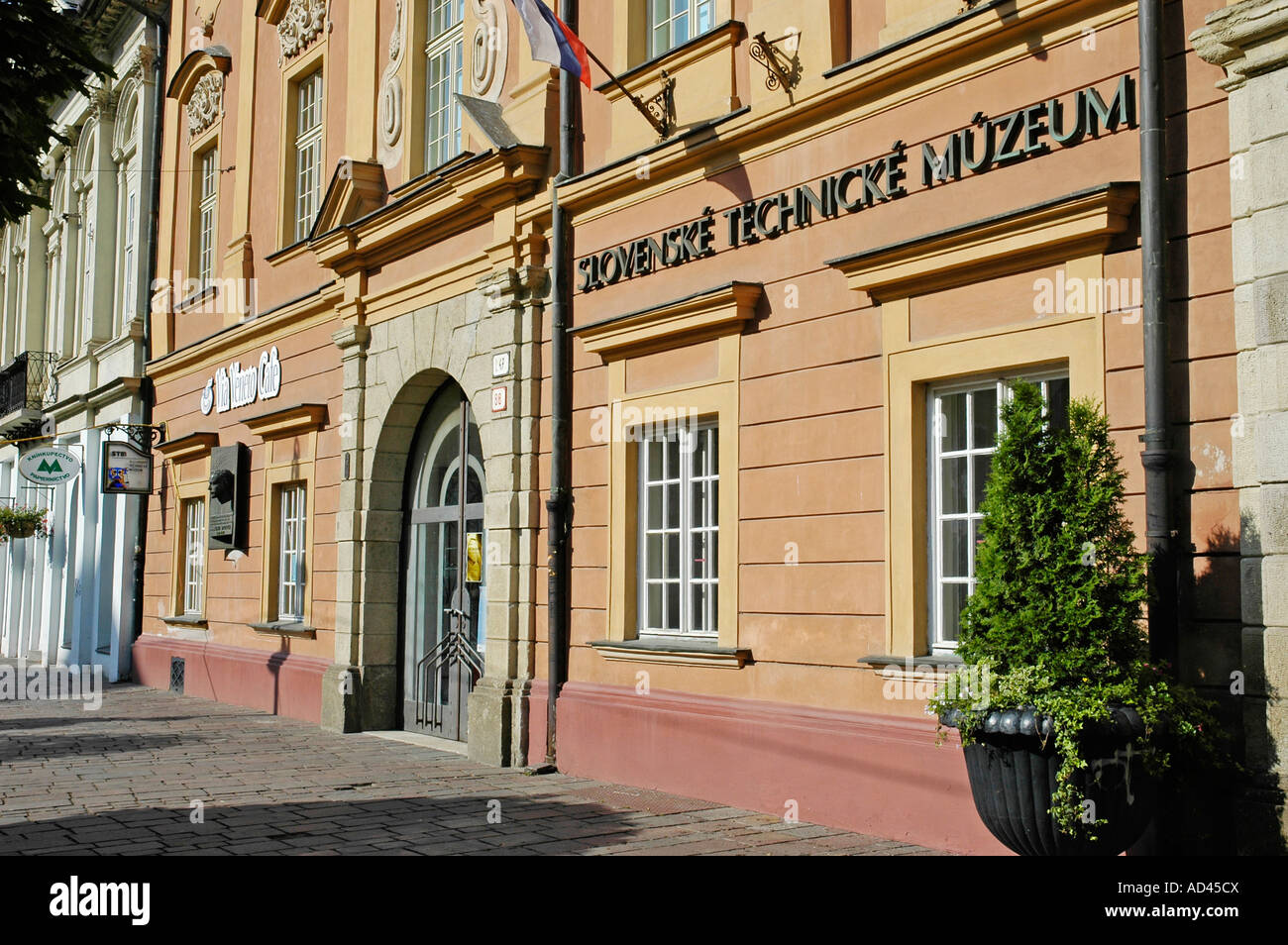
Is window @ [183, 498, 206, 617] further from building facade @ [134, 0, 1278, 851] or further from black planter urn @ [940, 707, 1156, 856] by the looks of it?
black planter urn @ [940, 707, 1156, 856]

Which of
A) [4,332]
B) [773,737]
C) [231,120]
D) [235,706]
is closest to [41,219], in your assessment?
[4,332]

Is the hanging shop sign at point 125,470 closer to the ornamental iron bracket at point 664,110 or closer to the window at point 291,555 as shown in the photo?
the window at point 291,555

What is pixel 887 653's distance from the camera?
26.7ft

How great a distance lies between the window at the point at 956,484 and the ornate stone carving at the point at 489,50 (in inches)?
249

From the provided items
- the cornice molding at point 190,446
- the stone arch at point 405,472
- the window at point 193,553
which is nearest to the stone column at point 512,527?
the stone arch at point 405,472

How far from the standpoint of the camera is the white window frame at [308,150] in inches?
648

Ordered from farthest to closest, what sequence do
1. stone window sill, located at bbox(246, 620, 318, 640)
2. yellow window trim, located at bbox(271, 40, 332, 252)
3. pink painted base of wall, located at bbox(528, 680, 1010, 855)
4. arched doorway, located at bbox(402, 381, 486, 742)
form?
1. yellow window trim, located at bbox(271, 40, 332, 252)
2. stone window sill, located at bbox(246, 620, 318, 640)
3. arched doorway, located at bbox(402, 381, 486, 742)
4. pink painted base of wall, located at bbox(528, 680, 1010, 855)

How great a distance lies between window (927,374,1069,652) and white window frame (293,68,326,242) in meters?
10.4

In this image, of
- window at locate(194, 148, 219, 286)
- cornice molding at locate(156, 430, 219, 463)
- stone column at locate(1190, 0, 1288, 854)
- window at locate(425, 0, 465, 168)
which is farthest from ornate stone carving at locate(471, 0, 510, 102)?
window at locate(194, 148, 219, 286)

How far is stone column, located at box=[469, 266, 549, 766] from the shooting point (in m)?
11.5

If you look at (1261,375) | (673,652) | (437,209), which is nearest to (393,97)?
(437,209)

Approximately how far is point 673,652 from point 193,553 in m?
11.8

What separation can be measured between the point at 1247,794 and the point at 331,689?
10.1 m

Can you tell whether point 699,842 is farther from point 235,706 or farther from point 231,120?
point 231,120
